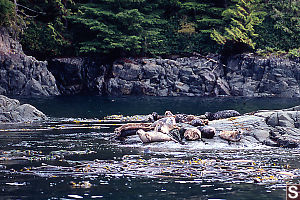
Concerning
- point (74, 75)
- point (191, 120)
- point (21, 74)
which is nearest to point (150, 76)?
point (74, 75)

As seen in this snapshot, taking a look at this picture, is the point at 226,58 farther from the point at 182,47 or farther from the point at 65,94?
the point at 65,94

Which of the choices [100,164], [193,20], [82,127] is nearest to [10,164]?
[100,164]

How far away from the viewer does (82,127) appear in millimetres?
26016

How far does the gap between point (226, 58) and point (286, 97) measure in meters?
8.70

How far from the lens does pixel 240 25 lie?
56.4m

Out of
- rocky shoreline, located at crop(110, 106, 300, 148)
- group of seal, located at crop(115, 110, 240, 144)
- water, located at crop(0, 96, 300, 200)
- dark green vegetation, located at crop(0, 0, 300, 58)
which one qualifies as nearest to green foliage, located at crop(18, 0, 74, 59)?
dark green vegetation, located at crop(0, 0, 300, 58)

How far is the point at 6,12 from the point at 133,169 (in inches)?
1665

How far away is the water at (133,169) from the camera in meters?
12.0

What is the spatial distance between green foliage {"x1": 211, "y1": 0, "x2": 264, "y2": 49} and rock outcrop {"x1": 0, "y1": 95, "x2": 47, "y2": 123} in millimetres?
31024

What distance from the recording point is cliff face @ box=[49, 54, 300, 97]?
53812 millimetres

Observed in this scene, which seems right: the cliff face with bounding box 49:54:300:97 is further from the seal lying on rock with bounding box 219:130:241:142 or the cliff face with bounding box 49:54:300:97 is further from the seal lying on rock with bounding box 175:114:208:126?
the seal lying on rock with bounding box 219:130:241:142

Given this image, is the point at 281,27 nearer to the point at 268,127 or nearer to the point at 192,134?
the point at 268,127

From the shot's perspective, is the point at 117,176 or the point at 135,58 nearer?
the point at 117,176

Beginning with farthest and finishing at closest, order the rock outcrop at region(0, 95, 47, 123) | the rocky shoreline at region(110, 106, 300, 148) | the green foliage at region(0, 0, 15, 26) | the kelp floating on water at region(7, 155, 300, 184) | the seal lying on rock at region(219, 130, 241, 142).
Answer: the green foliage at region(0, 0, 15, 26), the rock outcrop at region(0, 95, 47, 123), the seal lying on rock at region(219, 130, 241, 142), the rocky shoreline at region(110, 106, 300, 148), the kelp floating on water at region(7, 155, 300, 184)
